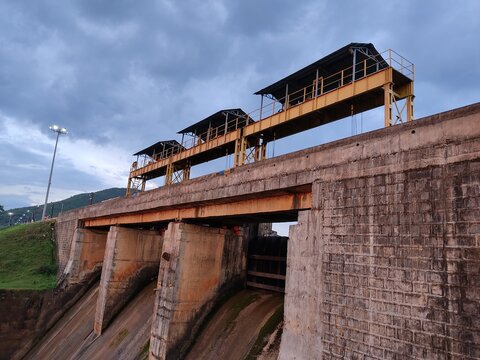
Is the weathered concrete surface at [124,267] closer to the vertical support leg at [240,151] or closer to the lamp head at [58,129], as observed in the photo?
the vertical support leg at [240,151]

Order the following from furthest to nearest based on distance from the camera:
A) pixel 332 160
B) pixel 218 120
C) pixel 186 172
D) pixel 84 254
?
pixel 186 172 → pixel 218 120 → pixel 84 254 → pixel 332 160

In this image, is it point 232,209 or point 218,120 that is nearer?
point 232,209

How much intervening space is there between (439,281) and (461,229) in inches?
40.4

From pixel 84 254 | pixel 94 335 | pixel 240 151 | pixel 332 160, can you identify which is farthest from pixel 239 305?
pixel 84 254

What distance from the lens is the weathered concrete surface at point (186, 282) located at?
48.3 feet

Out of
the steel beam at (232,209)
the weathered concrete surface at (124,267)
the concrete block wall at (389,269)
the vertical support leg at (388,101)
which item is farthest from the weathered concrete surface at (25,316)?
the vertical support leg at (388,101)

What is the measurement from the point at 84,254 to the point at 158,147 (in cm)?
1369

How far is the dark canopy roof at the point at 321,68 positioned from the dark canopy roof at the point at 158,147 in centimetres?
1375

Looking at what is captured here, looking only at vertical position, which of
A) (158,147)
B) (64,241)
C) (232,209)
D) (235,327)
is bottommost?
(235,327)

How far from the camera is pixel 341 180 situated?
8.72 metres

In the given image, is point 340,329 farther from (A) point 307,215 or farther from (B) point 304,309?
(A) point 307,215

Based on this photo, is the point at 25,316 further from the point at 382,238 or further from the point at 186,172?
the point at 382,238

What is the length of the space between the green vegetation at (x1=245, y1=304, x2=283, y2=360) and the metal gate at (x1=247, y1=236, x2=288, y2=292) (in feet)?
7.57

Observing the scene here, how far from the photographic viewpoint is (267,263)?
17.2m
